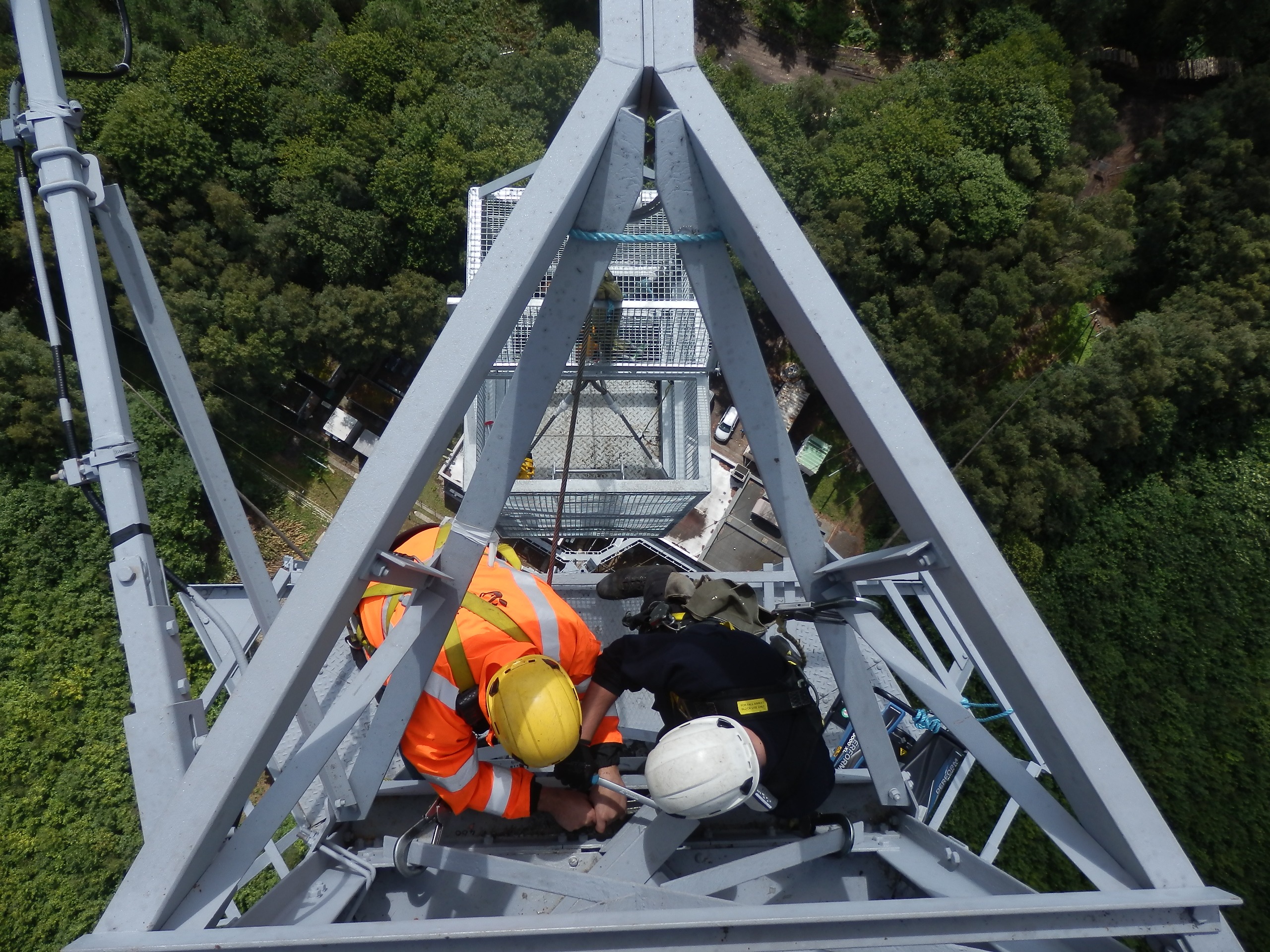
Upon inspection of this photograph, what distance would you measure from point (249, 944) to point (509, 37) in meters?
15.8

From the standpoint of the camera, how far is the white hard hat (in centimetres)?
281

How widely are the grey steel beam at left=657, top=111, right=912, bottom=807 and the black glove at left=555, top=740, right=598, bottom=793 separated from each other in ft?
4.45

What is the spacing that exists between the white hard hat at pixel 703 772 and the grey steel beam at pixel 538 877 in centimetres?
37

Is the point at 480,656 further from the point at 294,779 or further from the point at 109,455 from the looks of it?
the point at 109,455

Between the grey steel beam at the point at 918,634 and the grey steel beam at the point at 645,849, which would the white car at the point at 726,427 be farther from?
the grey steel beam at the point at 645,849

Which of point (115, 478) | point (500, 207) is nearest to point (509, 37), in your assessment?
point (500, 207)

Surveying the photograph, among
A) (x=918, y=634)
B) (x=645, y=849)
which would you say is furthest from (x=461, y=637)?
(x=918, y=634)

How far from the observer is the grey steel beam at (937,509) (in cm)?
201

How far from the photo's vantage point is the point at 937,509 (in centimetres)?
209

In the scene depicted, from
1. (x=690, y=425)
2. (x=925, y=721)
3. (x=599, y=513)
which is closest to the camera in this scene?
(x=925, y=721)

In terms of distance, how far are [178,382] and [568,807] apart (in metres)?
2.75

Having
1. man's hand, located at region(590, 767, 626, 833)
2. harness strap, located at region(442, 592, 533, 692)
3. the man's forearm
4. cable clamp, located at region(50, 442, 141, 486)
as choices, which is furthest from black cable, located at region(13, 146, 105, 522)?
man's hand, located at region(590, 767, 626, 833)

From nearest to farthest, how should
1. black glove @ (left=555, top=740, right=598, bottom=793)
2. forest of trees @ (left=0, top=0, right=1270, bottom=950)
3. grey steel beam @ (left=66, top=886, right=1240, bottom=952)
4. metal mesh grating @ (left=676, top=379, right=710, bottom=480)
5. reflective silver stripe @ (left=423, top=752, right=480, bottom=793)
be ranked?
grey steel beam @ (left=66, top=886, right=1240, bottom=952) → reflective silver stripe @ (left=423, top=752, right=480, bottom=793) → black glove @ (left=555, top=740, right=598, bottom=793) → metal mesh grating @ (left=676, top=379, right=710, bottom=480) → forest of trees @ (left=0, top=0, right=1270, bottom=950)

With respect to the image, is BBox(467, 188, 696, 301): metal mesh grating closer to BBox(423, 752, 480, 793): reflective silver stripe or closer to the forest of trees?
BBox(423, 752, 480, 793): reflective silver stripe
